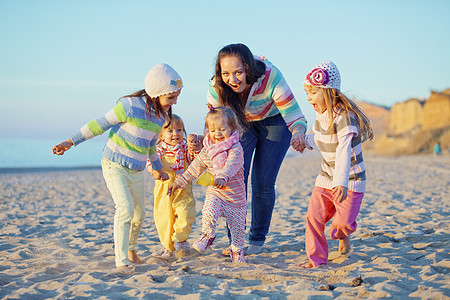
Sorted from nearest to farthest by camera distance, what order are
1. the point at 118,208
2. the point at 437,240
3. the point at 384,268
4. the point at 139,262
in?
the point at 384,268 < the point at 118,208 < the point at 139,262 < the point at 437,240

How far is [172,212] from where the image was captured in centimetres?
401

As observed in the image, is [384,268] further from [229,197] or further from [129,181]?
[129,181]

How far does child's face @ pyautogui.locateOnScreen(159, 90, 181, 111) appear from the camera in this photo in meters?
3.54

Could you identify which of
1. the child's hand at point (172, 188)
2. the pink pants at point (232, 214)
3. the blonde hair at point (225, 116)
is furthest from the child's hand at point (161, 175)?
the blonde hair at point (225, 116)

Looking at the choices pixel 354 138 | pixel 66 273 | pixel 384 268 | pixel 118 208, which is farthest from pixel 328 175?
pixel 66 273

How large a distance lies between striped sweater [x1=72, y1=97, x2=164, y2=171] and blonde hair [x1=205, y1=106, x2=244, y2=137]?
46 cm

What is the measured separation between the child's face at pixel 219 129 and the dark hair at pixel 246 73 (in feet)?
0.78

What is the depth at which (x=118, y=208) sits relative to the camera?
11.3ft

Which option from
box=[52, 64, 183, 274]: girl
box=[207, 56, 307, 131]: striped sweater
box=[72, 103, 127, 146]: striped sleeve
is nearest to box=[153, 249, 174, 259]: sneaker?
box=[52, 64, 183, 274]: girl

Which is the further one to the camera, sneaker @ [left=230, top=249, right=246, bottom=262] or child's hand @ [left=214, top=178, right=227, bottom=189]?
sneaker @ [left=230, top=249, right=246, bottom=262]

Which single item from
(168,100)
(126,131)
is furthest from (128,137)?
(168,100)

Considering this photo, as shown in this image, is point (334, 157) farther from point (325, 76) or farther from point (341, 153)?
point (325, 76)

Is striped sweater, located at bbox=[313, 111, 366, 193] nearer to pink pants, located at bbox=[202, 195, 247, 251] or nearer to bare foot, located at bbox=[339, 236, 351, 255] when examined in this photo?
bare foot, located at bbox=[339, 236, 351, 255]

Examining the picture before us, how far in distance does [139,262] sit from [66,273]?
2.09 ft
